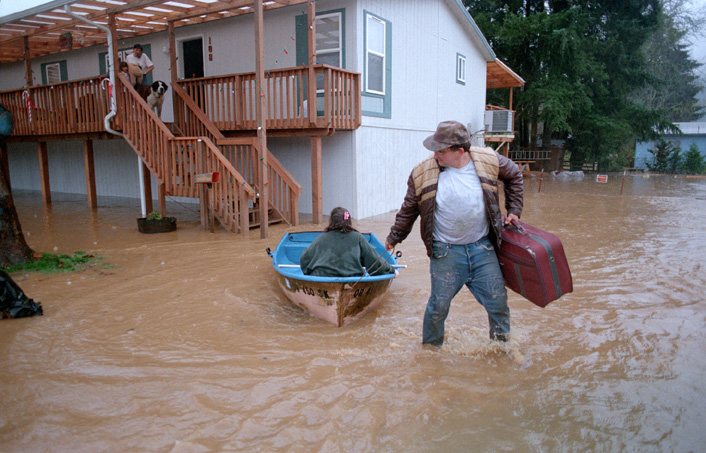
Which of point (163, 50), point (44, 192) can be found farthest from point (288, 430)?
point (44, 192)

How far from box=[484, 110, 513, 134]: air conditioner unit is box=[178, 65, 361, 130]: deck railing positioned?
11667 mm

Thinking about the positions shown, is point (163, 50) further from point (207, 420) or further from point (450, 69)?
point (207, 420)

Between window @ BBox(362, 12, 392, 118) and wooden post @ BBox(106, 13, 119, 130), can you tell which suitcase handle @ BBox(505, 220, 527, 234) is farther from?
wooden post @ BBox(106, 13, 119, 130)

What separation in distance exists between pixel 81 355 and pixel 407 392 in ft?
9.64

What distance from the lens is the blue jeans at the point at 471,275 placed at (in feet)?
14.2

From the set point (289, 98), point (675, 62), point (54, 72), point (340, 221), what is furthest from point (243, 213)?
point (675, 62)

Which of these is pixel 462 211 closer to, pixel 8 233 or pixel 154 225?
pixel 8 233

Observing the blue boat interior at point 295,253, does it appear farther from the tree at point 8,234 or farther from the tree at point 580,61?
the tree at point 580,61

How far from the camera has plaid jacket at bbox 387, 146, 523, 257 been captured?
4184 mm

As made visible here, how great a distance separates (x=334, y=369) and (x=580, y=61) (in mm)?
28429

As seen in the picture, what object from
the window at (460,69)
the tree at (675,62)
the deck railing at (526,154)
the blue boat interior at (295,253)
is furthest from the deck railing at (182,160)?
the tree at (675,62)

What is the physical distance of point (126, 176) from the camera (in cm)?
1761

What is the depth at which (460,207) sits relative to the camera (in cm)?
421

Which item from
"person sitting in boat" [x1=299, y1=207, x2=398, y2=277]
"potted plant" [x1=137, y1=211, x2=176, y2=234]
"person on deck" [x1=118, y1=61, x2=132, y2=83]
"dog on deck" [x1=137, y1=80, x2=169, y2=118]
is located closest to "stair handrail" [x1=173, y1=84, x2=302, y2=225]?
"dog on deck" [x1=137, y1=80, x2=169, y2=118]
